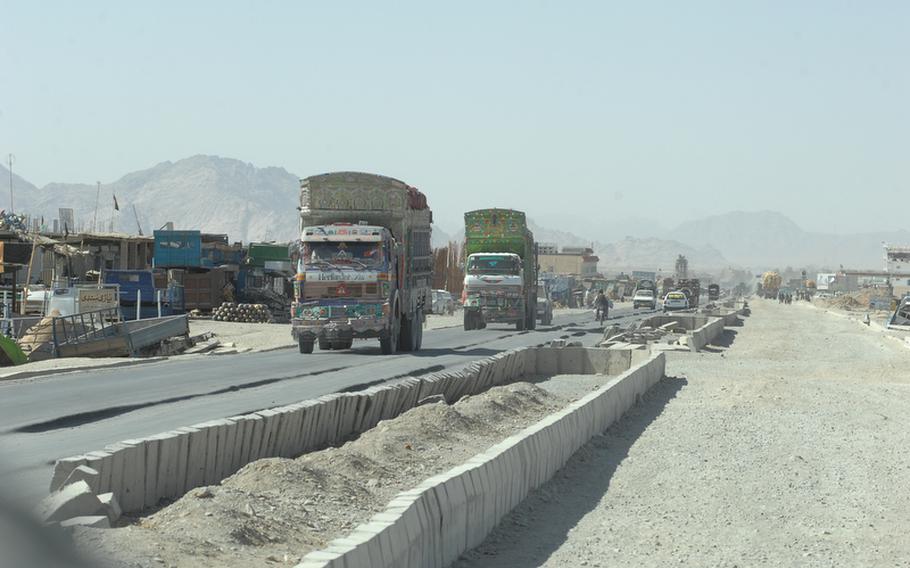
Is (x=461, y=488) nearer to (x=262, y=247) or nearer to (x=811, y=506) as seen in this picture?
(x=811, y=506)

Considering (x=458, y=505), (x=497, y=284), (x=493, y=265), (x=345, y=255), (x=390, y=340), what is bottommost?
(x=390, y=340)

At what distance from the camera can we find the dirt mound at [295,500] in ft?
21.8

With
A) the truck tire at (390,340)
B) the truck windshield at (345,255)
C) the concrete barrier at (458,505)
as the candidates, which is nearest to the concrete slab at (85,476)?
the concrete barrier at (458,505)

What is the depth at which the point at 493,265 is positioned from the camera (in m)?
45.5

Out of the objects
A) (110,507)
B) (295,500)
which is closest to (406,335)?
(295,500)

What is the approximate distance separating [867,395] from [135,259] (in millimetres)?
42551

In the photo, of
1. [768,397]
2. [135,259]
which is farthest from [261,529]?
[135,259]

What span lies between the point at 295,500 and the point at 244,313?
4325 cm

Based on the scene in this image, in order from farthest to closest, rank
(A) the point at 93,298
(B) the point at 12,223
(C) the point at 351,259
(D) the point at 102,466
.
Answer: (B) the point at 12,223 < (A) the point at 93,298 < (C) the point at 351,259 < (D) the point at 102,466

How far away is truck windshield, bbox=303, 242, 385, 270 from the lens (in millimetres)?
29016

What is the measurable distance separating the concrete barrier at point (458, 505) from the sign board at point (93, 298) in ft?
72.5

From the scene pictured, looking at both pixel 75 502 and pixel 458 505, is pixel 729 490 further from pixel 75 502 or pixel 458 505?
pixel 75 502

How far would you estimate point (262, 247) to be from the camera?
184 ft

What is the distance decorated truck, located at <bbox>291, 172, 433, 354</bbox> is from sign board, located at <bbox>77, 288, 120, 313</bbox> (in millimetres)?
6340
